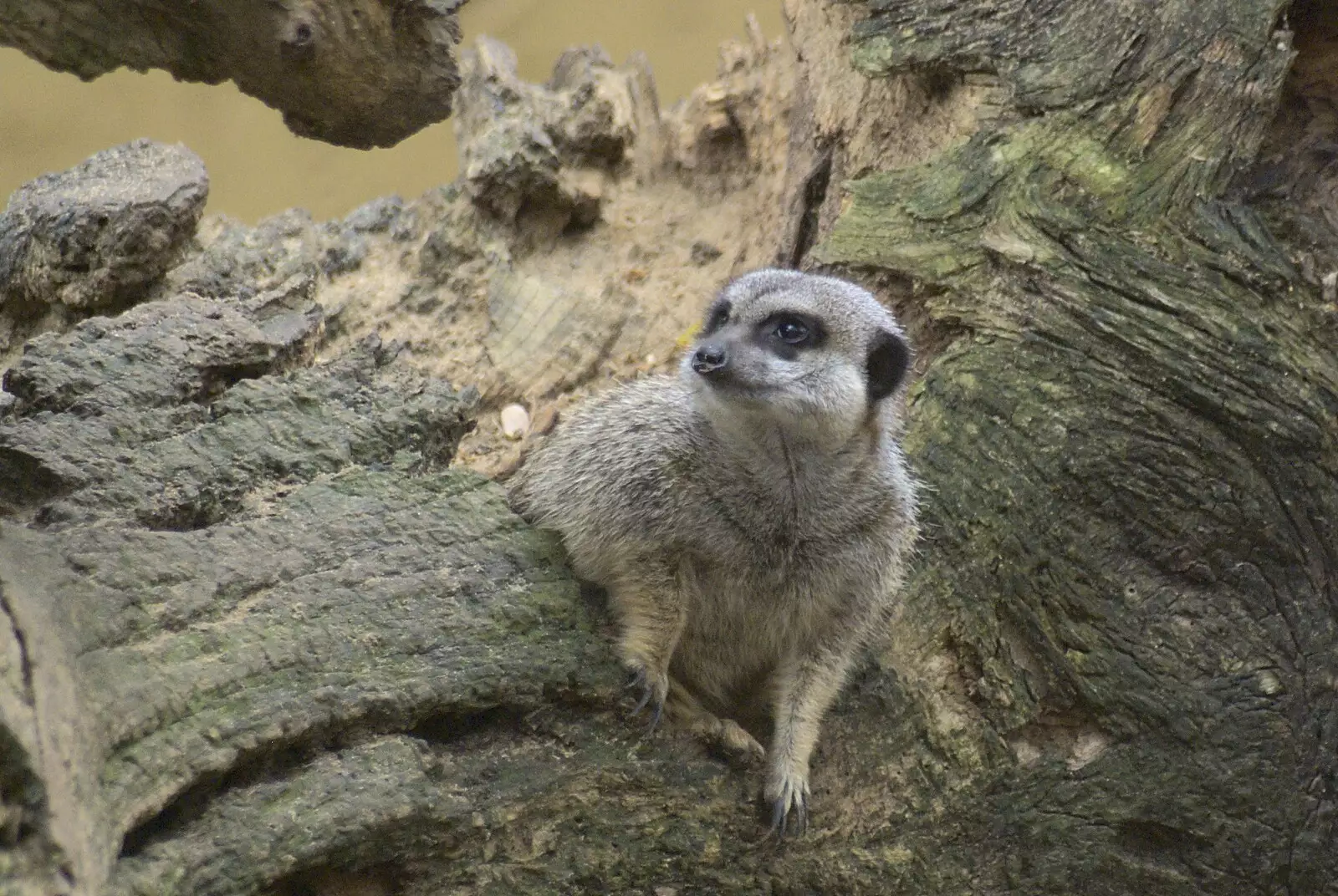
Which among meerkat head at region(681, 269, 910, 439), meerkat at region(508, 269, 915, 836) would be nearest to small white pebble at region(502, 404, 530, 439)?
meerkat at region(508, 269, 915, 836)

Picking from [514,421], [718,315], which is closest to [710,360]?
[718,315]

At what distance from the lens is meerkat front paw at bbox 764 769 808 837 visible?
216 cm

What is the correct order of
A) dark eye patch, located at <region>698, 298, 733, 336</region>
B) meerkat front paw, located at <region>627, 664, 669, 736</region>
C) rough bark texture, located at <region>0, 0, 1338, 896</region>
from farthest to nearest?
dark eye patch, located at <region>698, 298, 733, 336</region>, meerkat front paw, located at <region>627, 664, 669, 736</region>, rough bark texture, located at <region>0, 0, 1338, 896</region>

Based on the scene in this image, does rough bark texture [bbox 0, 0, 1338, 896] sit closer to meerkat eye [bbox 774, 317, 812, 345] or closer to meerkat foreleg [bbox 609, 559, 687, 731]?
meerkat foreleg [bbox 609, 559, 687, 731]

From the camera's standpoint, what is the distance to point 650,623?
220cm

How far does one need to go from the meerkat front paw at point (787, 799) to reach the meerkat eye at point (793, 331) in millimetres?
795

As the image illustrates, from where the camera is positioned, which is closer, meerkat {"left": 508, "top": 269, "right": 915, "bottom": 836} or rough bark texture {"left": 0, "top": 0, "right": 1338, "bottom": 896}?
rough bark texture {"left": 0, "top": 0, "right": 1338, "bottom": 896}

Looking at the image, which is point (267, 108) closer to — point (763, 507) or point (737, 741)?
point (763, 507)

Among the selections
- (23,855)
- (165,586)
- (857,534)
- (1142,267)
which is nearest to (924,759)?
(857,534)

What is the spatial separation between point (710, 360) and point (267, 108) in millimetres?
3328

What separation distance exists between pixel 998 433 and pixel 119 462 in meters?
1.62

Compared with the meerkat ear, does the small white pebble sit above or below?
below

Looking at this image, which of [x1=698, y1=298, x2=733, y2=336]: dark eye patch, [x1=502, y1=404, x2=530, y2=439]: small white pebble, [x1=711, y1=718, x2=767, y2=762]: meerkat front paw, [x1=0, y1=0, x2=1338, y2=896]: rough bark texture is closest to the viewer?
[x1=0, y1=0, x2=1338, y2=896]: rough bark texture

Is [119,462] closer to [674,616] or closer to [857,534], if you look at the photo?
[674,616]
